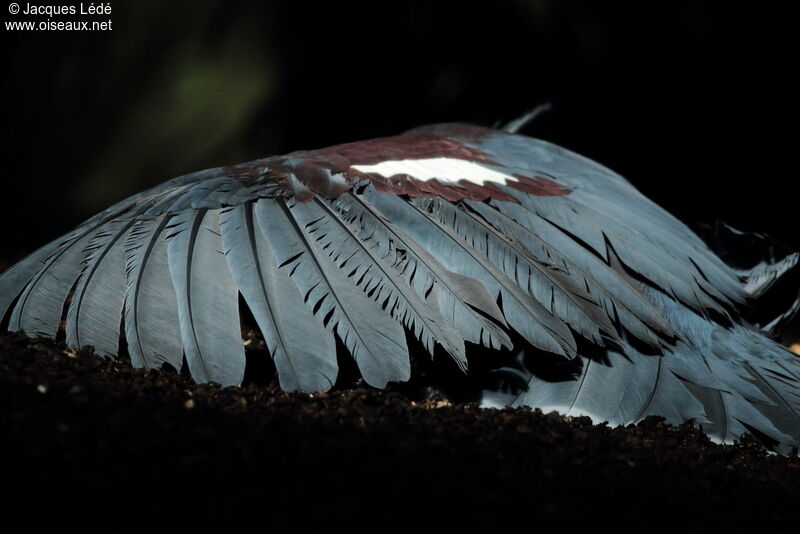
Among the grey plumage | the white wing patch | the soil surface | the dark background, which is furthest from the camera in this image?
the dark background

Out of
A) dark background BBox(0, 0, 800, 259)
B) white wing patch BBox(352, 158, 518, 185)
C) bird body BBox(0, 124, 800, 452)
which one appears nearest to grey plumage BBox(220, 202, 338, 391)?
bird body BBox(0, 124, 800, 452)

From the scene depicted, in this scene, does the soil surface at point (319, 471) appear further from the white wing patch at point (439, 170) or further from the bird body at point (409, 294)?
the white wing patch at point (439, 170)

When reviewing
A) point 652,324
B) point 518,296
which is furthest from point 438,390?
point 652,324

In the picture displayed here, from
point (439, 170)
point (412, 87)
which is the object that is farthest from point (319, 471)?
point (412, 87)

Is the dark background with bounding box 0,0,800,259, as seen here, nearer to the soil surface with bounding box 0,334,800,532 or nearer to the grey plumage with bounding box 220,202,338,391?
the grey plumage with bounding box 220,202,338,391

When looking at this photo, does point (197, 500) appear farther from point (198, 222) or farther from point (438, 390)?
point (198, 222)

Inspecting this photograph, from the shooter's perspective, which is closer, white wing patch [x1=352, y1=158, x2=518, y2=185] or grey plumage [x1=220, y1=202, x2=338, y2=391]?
grey plumage [x1=220, y1=202, x2=338, y2=391]

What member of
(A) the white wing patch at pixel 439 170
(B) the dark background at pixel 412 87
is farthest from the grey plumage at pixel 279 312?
(B) the dark background at pixel 412 87
